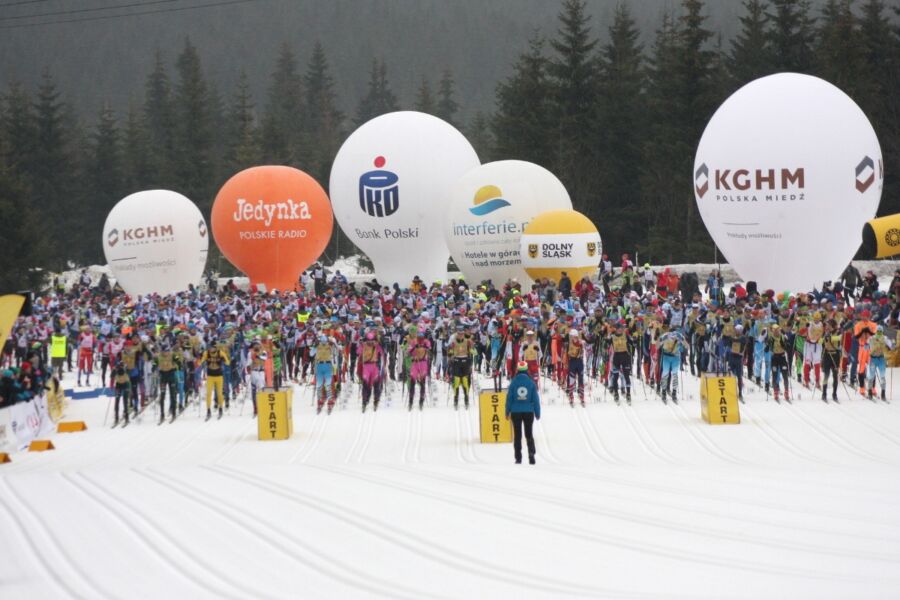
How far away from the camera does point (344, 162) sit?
3791 centimetres

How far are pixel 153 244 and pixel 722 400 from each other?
24.0 m

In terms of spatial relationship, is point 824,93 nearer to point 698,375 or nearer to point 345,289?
point 698,375

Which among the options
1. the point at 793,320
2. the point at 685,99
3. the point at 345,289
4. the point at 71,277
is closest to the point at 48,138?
the point at 71,277

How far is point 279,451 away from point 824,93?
18.0m

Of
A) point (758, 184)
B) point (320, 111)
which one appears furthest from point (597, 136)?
point (320, 111)

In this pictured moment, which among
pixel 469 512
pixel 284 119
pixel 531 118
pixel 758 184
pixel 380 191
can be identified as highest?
pixel 284 119

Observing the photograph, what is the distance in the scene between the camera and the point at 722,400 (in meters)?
21.4

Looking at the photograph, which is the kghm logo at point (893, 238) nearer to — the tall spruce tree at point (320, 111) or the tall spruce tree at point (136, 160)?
the tall spruce tree at point (136, 160)

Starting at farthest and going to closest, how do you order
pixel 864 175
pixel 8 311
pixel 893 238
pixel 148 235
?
pixel 148 235 → pixel 864 175 → pixel 893 238 → pixel 8 311

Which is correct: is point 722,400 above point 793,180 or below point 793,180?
below

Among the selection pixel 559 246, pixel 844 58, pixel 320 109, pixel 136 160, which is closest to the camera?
pixel 559 246

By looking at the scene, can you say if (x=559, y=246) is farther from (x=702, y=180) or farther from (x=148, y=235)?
(x=148, y=235)

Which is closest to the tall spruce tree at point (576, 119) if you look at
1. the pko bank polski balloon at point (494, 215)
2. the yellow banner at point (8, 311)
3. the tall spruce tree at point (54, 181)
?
the pko bank polski balloon at point (494, 215)

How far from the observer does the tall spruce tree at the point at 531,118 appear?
64.1m
